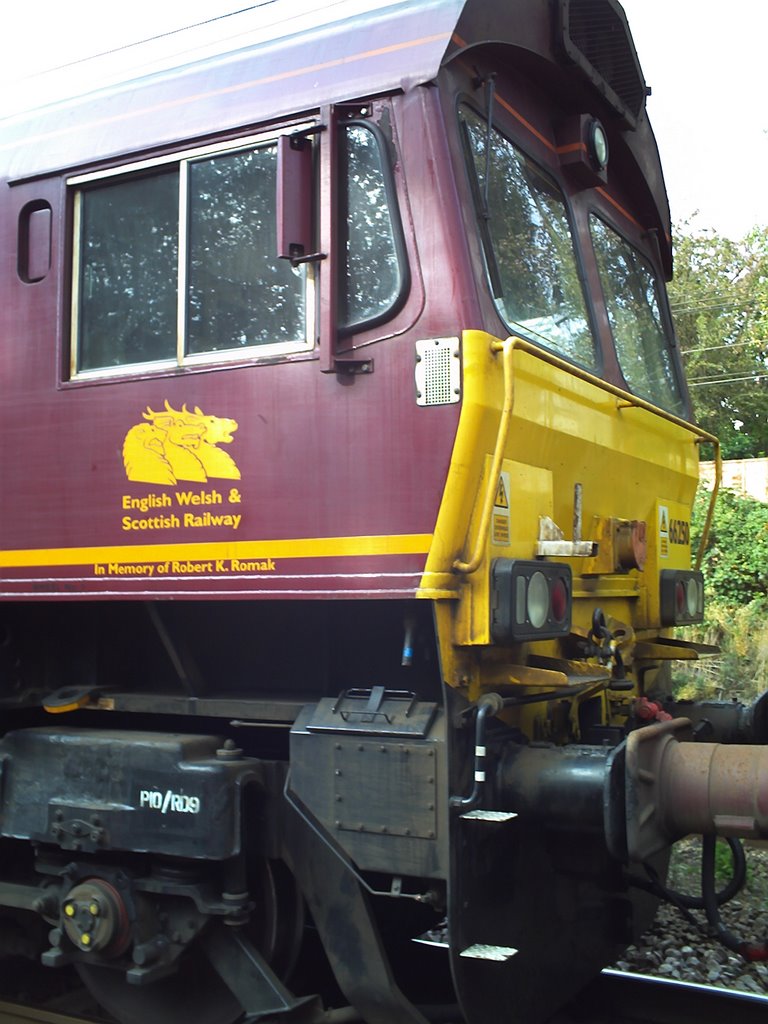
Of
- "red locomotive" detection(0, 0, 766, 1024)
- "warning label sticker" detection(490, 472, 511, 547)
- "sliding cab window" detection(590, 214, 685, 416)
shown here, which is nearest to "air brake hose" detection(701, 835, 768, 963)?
"red locomotive" detection(0, 0, 766, 1024)

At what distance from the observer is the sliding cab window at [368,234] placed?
3.46m

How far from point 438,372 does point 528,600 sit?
0.78m

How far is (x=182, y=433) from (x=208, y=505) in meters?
0.28

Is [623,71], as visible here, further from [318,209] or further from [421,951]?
[421,951]

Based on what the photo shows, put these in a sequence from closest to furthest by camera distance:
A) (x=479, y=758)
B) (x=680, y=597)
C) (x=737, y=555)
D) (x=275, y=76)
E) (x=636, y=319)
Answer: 1. (x=479, y=758)
2. (x=275, y=76)
3. (x=680, y=597)
4. (x=636, y=319)
5. (x=737, y=555)

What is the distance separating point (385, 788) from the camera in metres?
3.34

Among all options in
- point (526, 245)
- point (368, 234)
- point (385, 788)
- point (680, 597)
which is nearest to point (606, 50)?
point (526, 245)

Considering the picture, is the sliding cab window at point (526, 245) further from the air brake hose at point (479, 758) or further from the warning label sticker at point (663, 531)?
the air brake hose at point (479, 758)

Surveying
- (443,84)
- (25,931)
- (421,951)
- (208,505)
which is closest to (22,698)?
(25,931)

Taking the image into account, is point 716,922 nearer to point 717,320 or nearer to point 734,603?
point 734,603

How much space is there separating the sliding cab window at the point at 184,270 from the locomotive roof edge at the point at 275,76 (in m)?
0.14

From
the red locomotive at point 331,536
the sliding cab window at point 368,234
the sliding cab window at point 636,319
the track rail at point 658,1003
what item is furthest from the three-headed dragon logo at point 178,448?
the track rail at point 658,1003

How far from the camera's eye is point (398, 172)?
11.4 ft

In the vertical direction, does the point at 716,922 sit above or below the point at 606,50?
below
